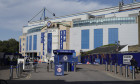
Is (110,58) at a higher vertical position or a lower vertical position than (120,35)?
lower

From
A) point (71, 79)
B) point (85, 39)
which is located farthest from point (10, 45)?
point (71, 79)

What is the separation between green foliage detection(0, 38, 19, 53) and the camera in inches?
4085

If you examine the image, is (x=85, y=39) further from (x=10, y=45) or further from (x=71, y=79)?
(x=10, y=45)

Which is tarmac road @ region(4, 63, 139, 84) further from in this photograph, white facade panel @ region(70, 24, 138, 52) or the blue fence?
white facade panel @ region(70, 24, 138, 52)

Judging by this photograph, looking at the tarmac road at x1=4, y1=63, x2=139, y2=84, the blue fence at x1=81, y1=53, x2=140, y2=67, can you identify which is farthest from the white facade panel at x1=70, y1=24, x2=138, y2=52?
the tarmac road at x1=4, y1=63, x2=139, y2=84

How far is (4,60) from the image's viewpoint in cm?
4238

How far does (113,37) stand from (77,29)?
1424 cm

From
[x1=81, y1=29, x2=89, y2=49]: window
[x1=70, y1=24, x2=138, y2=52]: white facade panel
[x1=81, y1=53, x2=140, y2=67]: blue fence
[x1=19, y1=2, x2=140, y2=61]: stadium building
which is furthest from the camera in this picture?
[x1=81, y1=29, x2=89, y2=49]: window

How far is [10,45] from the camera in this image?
112m

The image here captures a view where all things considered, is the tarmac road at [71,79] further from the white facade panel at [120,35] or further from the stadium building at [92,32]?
the white facade panel at [120,35]

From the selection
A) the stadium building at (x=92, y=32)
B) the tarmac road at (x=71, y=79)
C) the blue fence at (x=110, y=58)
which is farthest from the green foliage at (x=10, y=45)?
the tarmac road at (x=71, y=79)

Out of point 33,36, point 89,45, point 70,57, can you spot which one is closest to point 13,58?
point 70,57

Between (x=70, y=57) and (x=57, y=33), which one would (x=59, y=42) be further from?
(x=70, y=57)

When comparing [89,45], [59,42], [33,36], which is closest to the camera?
[89,45]
